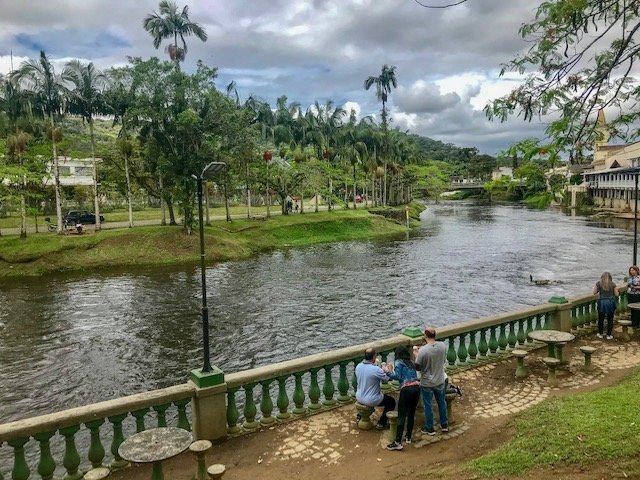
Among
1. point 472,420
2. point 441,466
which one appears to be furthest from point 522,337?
point 441,466

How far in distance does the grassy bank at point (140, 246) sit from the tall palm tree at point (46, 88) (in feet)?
15.2

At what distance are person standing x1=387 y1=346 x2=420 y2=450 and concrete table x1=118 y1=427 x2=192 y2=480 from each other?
3362mm

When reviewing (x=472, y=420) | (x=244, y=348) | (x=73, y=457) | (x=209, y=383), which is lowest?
(x=244, y=348)

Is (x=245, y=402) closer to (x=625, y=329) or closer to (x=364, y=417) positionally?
(x=364, y=417)

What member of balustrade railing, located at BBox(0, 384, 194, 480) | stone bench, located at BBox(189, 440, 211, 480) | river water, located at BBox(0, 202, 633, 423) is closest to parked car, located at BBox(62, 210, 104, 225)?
river water, located at BBox(0, 202, 633, 423)

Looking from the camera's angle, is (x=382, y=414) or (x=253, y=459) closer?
(x=253, y=459)

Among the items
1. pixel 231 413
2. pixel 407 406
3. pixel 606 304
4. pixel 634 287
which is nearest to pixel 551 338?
pixel 606 304

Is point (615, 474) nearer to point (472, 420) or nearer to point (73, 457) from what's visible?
point (472, 420)

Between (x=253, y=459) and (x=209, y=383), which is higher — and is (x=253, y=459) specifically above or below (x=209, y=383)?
below

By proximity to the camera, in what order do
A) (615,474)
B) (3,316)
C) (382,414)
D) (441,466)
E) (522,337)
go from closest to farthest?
1. (615,474)
2. (441,466)
3. (382,414)
4. (522,337)
5. (3,316)

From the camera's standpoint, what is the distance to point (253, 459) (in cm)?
801

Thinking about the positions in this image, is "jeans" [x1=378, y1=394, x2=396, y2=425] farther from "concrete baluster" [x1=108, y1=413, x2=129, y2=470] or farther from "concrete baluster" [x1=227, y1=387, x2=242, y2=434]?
"concrete baluster" [x1=108, y1=413, x2=129, y2=470]

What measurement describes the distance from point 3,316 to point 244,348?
518 inches

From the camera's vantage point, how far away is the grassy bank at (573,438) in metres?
6.84
